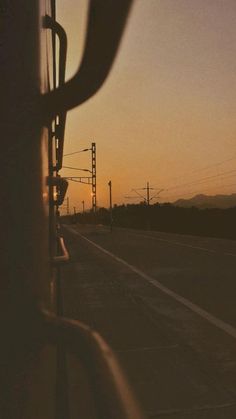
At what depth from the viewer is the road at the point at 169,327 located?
5.45m

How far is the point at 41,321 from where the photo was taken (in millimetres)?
976

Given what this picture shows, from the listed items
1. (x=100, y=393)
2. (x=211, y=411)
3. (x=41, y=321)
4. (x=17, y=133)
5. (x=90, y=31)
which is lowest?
(x=211, y=411)

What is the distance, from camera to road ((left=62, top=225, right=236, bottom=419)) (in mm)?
5453

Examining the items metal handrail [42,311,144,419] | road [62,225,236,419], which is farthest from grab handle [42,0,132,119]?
road [62,225,236,419]

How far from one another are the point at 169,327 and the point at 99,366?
8007mm

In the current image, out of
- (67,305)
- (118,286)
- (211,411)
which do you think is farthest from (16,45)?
(118,286)

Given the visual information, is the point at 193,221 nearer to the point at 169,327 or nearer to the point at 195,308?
the point at 195,308

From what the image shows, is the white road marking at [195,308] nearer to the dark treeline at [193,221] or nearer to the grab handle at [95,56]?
the grab handle at [95,56]

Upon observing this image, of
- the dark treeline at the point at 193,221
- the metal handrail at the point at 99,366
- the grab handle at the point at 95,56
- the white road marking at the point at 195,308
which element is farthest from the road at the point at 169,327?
the dark treeline at the point at 193,221

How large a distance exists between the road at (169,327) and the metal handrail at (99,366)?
13.7 feet

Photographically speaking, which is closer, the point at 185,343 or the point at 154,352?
the point at 154,352

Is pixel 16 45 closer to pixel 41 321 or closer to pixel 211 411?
pixel 41 321

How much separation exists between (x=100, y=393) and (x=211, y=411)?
4458 millimetres

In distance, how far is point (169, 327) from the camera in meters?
8.76
